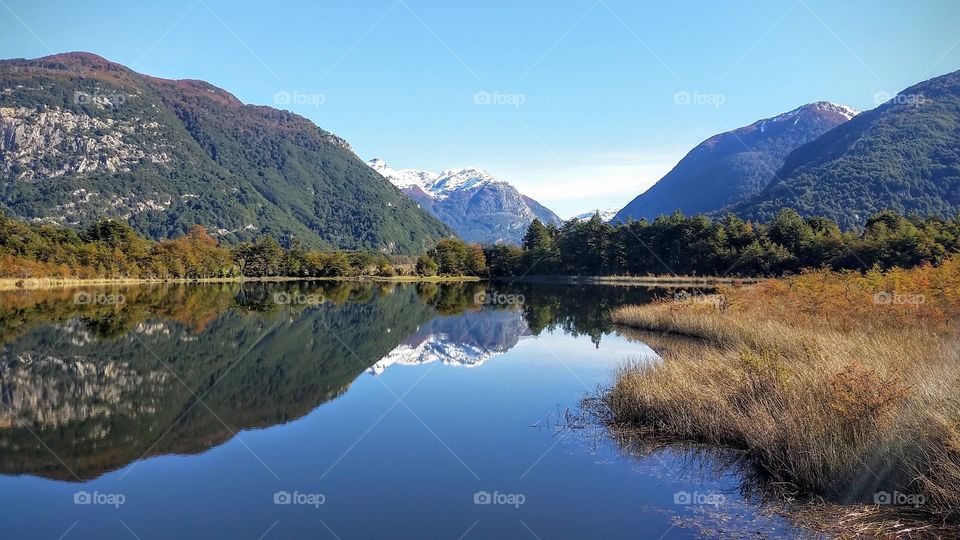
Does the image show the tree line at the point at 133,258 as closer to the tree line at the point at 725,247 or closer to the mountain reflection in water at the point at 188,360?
the tree line at the point at 725,247

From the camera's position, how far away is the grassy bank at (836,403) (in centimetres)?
1027

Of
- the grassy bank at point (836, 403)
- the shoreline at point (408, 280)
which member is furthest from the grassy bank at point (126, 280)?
the grassy bank at point (836, 403)

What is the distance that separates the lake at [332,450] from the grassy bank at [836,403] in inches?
43.3

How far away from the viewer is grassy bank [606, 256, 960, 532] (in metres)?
10.3

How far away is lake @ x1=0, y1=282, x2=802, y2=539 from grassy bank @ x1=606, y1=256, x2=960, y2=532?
3.61 ft

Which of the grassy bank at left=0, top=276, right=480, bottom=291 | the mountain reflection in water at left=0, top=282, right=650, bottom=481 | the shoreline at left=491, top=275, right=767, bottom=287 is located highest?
the grassy bank at left=0, top=276, right=480, bottom=291

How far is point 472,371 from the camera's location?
2600 centimetres

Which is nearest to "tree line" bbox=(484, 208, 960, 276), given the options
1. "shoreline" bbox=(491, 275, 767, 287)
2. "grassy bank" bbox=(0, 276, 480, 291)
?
"shoreline" bbox=(491, 275, 767, 287)

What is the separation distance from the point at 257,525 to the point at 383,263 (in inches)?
4894

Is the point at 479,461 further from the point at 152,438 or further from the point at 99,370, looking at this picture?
the point at 99,370

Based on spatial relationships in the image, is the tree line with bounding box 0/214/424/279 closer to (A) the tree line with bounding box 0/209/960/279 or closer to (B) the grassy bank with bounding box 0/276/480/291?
(A) the tree line with bounding box 0/209/960/279

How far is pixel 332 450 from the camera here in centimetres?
1475

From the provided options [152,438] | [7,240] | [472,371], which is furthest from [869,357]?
[7,240]

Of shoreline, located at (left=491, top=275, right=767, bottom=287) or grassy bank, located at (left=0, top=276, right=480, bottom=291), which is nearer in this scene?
grassy bank, located at (left=0, top=276, right=480, bottom=291)
